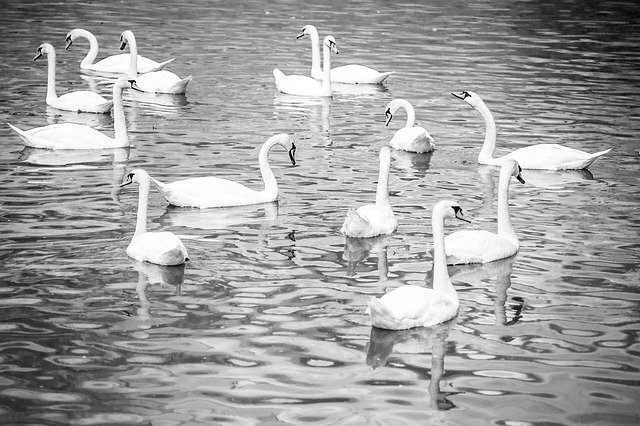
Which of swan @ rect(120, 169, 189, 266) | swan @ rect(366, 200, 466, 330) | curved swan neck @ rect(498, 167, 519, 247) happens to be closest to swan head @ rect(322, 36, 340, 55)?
curved swan neck @ rect(498, 167, 519, 247)

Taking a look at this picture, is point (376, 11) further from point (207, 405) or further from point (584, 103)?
point (207, 405)

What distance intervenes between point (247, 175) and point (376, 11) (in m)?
24.3

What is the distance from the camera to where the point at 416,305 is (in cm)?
1120

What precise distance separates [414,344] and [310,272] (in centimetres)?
239

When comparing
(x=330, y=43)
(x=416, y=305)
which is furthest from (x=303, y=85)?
(x=416, y=305)

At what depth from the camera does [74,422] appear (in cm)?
906

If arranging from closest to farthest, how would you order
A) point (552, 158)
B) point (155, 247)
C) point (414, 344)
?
1. point (414, 344)
2. point (155, 247)
3. point (552, 158)

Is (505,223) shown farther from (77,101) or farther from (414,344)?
(77,101)

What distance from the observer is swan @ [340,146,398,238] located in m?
14.5

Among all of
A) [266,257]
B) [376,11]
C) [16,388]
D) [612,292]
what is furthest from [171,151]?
[376,11]

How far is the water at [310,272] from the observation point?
9.70 meters

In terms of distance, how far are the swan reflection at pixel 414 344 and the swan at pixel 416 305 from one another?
0.20ft

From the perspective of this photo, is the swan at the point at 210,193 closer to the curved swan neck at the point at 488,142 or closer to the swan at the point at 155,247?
the swan at the point at 155,247

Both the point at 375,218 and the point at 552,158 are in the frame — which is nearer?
the point at 375,218
